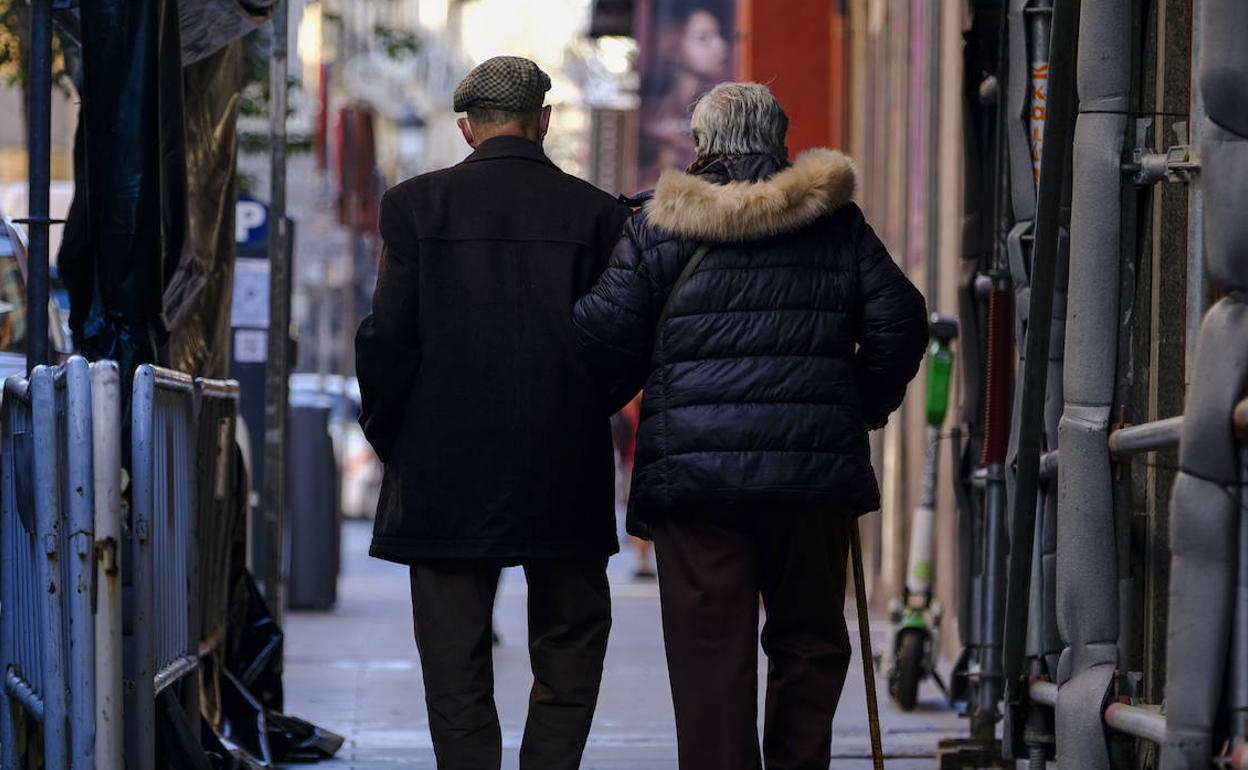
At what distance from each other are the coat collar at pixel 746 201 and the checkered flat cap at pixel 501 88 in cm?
52

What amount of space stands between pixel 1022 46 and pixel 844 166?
1.26 m

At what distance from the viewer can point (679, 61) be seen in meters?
22.5

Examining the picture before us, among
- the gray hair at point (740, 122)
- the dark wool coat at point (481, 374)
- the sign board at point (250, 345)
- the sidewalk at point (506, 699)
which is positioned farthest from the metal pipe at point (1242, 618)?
the sign board at point (250, 345)

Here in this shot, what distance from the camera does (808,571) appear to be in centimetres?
578

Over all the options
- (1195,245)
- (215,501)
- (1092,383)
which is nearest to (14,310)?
(215,501)

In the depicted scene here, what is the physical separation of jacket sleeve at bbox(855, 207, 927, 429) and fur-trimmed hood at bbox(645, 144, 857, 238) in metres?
0.16

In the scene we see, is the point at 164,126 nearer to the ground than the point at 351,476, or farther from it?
farther from it

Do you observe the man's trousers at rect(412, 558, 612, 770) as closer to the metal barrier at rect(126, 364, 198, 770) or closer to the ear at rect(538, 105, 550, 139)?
the metal barrier at rect(126, 364, 198, 770)

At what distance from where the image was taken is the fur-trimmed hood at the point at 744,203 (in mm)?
5660

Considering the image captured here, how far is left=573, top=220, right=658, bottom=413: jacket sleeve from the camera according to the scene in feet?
18.8

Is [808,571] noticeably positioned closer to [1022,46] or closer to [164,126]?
[1022,46]

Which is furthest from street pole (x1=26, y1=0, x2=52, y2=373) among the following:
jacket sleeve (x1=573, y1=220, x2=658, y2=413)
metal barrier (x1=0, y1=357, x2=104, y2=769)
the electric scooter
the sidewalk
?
the electric scooter

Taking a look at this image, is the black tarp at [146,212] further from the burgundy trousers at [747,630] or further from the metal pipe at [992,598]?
the metal pipe at [992,598]

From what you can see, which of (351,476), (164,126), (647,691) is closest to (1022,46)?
(164,126)
